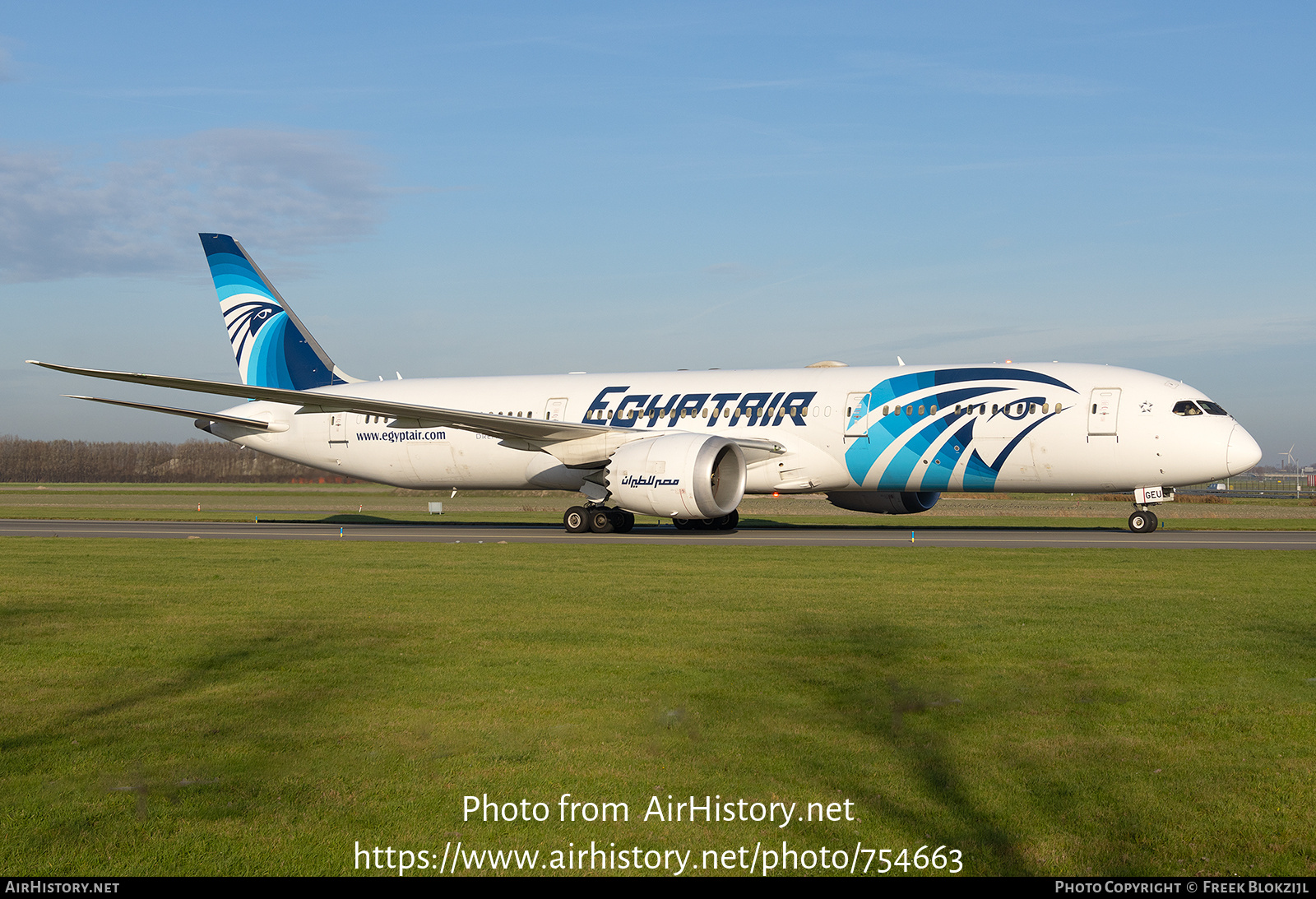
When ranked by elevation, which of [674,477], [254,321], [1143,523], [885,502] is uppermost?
[254,321]

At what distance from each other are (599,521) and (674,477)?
4.37m

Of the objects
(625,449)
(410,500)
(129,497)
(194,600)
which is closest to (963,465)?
(625,449)

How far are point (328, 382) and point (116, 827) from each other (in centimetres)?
3056

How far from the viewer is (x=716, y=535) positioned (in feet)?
81.9

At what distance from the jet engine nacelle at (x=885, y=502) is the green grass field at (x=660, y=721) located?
46.9 ft

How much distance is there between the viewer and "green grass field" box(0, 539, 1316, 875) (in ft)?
15.4

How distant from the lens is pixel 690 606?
12.1 metres

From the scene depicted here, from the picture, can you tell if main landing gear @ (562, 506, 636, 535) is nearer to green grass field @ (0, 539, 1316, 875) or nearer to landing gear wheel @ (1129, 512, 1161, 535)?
landing gear wheel @ (1129, 512, 1161, 535)

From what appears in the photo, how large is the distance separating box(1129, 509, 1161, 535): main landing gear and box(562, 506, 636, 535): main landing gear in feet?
39.6

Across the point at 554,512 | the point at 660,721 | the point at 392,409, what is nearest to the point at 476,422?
the point at 392,409

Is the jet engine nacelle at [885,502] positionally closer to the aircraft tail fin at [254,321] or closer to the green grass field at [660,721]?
the green grass field at [660,721]

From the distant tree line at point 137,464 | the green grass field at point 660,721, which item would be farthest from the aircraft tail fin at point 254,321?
the distant tree line at point 137,464

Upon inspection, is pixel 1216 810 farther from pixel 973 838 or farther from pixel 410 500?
pixel 410 500

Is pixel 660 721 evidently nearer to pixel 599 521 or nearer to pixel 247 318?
pixel 599 521
